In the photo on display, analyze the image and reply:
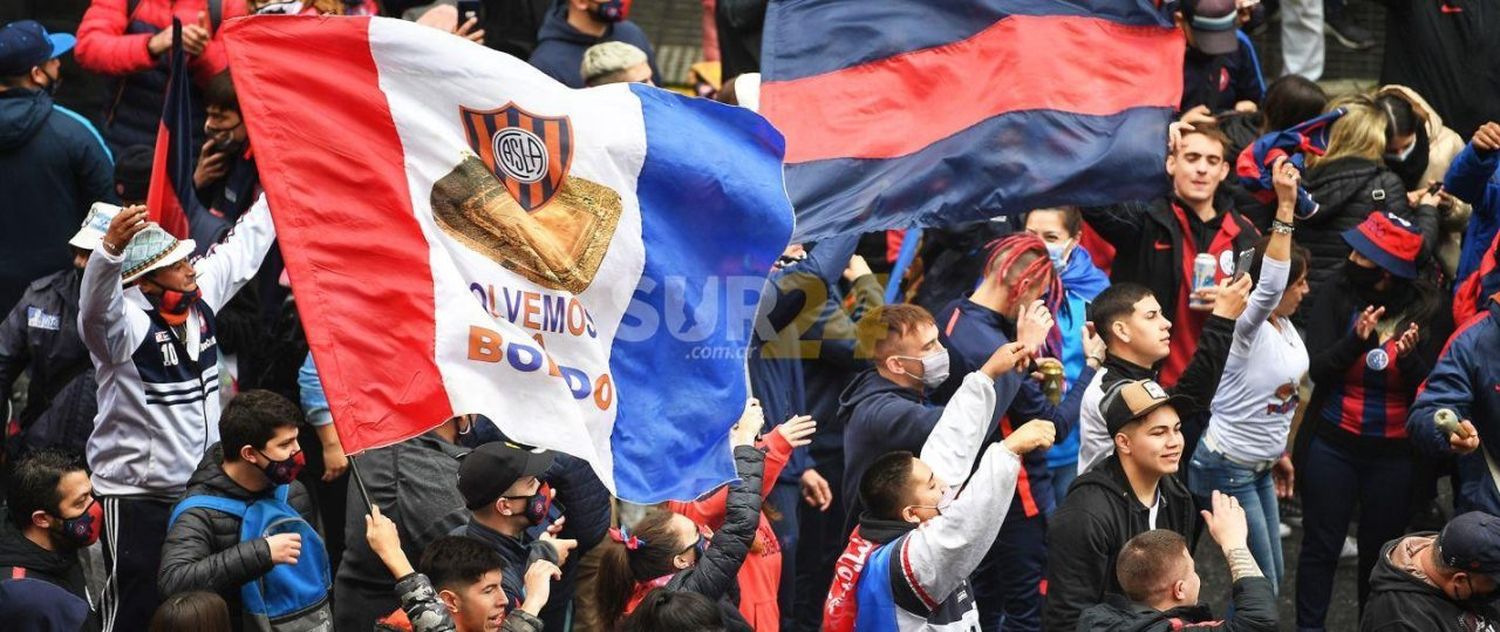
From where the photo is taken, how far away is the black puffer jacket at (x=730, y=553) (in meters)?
7.12

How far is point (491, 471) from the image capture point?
718cm

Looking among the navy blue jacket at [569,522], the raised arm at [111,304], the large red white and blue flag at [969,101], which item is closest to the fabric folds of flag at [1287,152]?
the large red white and blue flag at [969,101]

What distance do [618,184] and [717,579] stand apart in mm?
1439

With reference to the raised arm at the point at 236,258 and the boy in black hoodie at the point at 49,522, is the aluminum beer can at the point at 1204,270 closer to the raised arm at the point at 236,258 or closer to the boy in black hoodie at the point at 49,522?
the raised arm at the point at 236,258

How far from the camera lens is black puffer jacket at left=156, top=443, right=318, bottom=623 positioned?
717 centimetres

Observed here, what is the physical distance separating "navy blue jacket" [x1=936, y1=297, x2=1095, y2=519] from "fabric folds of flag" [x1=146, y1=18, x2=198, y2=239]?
3.22 metres

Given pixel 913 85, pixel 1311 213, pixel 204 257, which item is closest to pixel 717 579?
pixel 913 85

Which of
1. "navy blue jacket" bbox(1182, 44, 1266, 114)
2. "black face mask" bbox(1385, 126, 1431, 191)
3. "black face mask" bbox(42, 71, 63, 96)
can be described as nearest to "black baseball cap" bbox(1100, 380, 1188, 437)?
"black face mask" bbox(1385, 126, 1431, 191)

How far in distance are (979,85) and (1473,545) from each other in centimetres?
250

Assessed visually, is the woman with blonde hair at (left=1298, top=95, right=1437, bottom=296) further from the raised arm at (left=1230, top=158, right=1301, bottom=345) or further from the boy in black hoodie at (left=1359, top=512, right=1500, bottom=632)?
the boy in black hoodie at (left=1359, top=512, right=1500, bottom=632)

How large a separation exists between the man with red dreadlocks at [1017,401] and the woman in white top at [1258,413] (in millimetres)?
687

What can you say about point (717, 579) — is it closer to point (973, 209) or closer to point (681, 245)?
point (681, 245)

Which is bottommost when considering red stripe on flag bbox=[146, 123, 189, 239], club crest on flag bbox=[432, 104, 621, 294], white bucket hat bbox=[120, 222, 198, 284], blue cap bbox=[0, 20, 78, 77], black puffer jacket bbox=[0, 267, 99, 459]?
black puffer jacket bbox=[0, 267, 99, 459]

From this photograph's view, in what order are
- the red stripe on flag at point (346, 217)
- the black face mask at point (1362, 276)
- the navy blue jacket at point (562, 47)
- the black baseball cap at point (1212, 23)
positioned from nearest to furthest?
the red stripe on flag at point (346, 217)
the black face mask at point (1362, 276)
the black baseball cap at point (1212, 23)
the navy blue jacket at point (562, 47)
